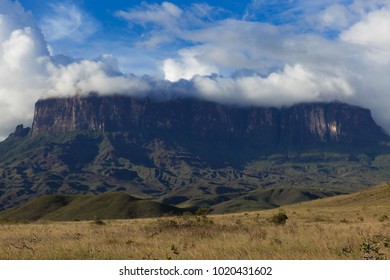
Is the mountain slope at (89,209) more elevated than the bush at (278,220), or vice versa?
the bush at (278,220)

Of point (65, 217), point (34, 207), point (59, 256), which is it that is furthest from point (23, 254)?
point (34, 207)

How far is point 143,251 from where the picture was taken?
17.1 metres

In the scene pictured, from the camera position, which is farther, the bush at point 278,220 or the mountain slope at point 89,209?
the mountain slope at point 89,209

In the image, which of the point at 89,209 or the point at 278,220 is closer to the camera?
the point at 278,220

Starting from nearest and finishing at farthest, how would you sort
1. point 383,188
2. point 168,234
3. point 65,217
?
point 168,234 < point 383,188 < point 65,217

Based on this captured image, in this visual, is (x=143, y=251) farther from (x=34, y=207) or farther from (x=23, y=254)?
(x=34, y=207)

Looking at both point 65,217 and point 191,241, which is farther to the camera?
point 65,217

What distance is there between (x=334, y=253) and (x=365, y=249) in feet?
Result: 4.11

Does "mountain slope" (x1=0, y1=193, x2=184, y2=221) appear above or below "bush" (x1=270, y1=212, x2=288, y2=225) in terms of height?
below

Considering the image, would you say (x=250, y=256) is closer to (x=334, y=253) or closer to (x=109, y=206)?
(x=334, y=253)

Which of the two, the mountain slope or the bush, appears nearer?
the bush

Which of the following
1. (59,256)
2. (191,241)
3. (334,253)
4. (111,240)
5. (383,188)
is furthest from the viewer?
(383,188)

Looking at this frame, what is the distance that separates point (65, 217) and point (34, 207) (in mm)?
23123

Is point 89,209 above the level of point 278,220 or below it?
below
